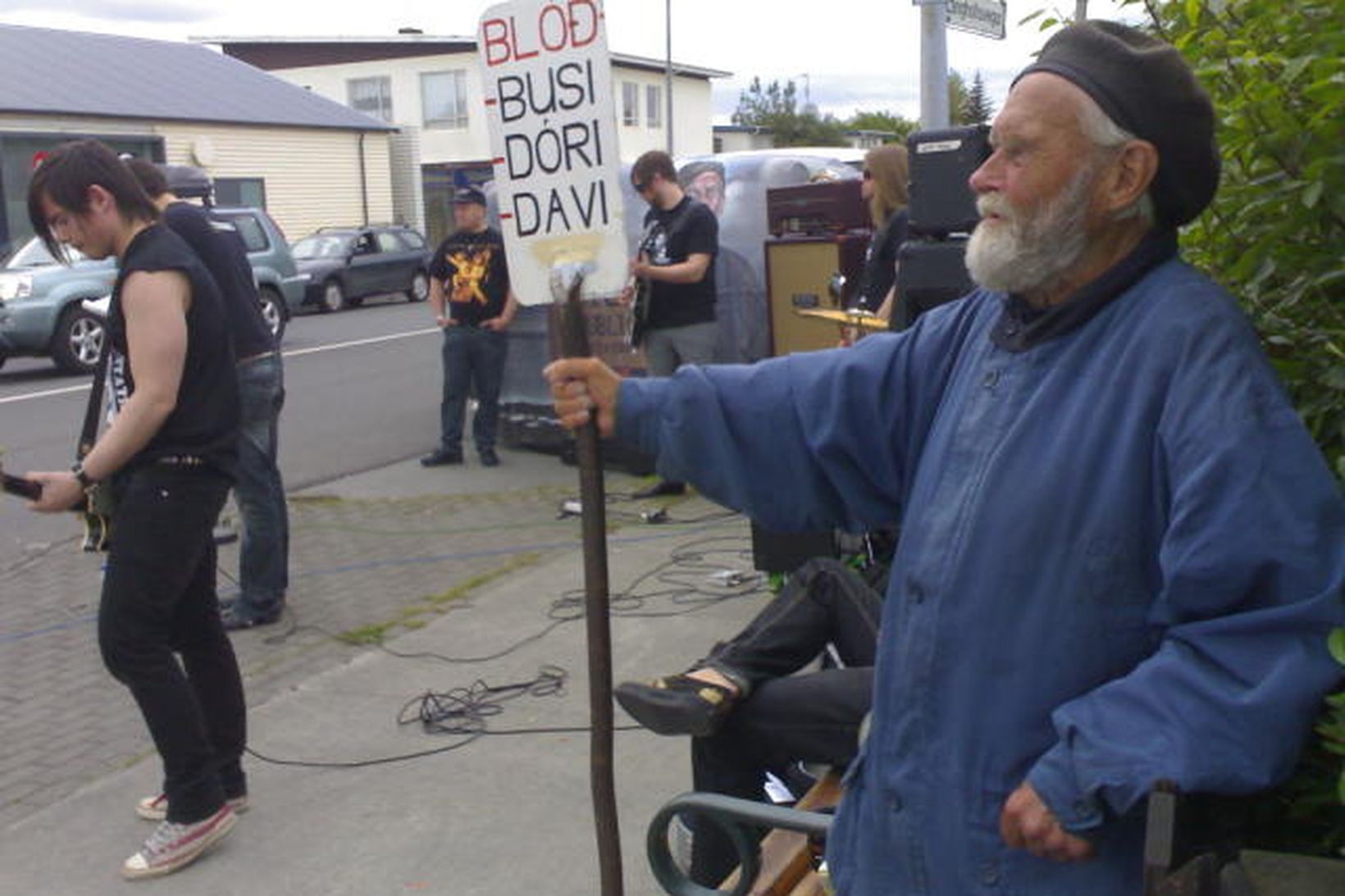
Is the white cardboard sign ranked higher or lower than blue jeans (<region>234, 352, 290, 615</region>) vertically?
higher

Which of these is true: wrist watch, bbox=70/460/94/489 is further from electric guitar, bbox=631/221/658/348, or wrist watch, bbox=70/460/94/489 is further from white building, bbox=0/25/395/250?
white building, bbox=0/25/395/250

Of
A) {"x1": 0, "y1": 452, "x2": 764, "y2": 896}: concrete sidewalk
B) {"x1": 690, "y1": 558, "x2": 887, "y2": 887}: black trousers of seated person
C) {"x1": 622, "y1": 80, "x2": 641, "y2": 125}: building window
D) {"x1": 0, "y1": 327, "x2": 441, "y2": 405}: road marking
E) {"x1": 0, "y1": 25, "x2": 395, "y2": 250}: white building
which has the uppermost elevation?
{"x1": 622, "y1": 80, "x2": 641, "y2": 125}: building window

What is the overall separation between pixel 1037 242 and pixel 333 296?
2449 cm

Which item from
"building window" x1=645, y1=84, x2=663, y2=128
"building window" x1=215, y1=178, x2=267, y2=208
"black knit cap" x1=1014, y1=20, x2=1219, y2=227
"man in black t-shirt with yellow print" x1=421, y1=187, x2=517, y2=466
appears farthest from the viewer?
"building window" x1=645, y1=84, x2=663, y2=128

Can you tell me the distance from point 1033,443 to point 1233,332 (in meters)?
0.27

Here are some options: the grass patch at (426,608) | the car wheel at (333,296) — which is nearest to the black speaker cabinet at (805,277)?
the grass patch at (426,608)

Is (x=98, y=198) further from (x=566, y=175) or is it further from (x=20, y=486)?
(x=566, y=175)

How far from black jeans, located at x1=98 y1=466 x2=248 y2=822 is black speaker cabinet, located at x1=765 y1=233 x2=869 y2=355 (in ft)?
14.9

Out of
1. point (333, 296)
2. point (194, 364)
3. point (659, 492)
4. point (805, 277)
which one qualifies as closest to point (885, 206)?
point (805, 277)

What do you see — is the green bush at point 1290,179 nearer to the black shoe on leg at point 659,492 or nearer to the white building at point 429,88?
the black shoe on leg at point 659,492

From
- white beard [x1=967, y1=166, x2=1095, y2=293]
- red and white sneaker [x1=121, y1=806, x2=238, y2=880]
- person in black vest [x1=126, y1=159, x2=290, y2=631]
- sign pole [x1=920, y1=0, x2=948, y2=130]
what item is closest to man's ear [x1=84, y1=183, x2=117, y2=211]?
person in black vest [x1=126, y1=159, x2=290, y2=631]

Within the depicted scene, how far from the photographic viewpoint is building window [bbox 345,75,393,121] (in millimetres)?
47906

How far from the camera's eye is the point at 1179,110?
1.85 meters

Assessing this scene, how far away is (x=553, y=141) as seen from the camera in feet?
8.38
